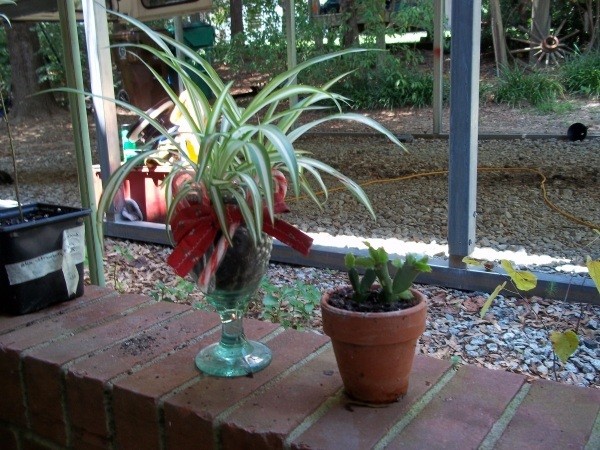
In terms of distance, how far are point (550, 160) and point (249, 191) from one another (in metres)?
4.75

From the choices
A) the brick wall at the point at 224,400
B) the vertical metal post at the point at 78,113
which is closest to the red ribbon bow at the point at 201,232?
the brick wall at the point at 224,400

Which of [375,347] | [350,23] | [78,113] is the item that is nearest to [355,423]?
[375,347]

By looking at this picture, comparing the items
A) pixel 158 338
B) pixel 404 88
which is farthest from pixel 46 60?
pixel 158 338

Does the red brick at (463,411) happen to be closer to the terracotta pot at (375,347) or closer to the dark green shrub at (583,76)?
the terracotta pot at (375,347)

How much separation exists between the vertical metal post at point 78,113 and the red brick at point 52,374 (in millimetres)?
427

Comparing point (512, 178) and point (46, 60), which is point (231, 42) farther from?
point (512, 178)

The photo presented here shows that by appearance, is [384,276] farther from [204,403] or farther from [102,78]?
[102,78]

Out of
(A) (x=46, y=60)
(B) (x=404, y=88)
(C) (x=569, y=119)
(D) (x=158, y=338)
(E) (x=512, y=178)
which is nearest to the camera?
(D) (x=158, y=338)

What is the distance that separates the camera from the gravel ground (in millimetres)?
2197

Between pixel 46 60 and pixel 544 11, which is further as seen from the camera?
pixel 544 11

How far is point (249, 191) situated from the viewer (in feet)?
3.51

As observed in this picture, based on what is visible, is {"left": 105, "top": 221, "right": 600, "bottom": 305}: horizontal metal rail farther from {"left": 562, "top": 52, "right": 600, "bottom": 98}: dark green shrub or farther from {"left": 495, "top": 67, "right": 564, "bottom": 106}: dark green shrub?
{"left": 562, "top": 52, "right": 600, "bottom": 98}: dark green shrub

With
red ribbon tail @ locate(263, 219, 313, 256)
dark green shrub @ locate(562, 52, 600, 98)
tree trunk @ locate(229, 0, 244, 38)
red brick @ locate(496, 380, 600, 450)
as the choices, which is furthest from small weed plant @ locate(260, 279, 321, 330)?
tree trunk @ locate(229, 0, 244, 38)

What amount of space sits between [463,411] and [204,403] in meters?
0.40
